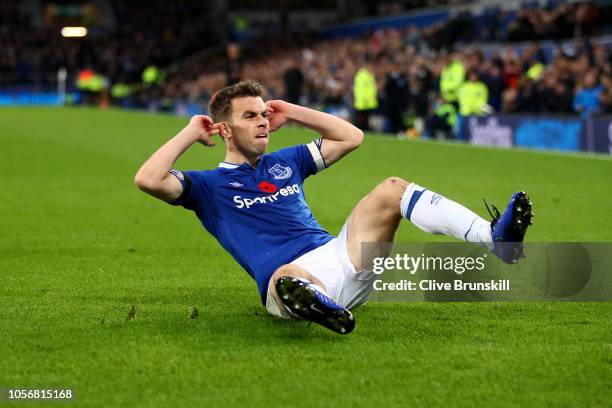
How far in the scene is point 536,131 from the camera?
24688 mm

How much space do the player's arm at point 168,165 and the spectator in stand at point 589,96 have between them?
17.6 m

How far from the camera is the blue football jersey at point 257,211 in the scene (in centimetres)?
656

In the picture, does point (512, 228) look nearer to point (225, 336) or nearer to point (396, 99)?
point (225, 336)

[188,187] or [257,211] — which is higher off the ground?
[188,187]

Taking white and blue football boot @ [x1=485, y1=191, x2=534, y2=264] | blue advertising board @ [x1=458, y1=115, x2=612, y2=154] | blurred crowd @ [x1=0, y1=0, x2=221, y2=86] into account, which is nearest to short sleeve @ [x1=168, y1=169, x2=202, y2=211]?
white and blue football boot @ [x1=485, y1=191, x2=534, y2=264]

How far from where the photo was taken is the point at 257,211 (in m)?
6.64

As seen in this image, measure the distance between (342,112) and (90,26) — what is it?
35.1 metres

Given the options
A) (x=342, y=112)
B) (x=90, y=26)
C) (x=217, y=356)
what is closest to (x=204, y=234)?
(x=217, y=356)

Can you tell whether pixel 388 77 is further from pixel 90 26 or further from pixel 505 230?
pixel 90 26

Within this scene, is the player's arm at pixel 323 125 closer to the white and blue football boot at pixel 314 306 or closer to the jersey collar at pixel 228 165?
the jersey collar at pixel 228 165

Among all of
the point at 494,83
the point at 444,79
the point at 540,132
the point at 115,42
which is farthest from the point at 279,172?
the point at 115,42

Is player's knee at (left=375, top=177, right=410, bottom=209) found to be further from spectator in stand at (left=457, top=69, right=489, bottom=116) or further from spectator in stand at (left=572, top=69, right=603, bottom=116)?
spectator in stand at (left=457, top=69, right=489, bottom=116)

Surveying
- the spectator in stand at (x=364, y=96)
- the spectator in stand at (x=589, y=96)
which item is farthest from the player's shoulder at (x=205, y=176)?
the spectator in stand at (x=364, y=96)

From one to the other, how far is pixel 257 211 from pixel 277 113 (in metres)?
0.79
